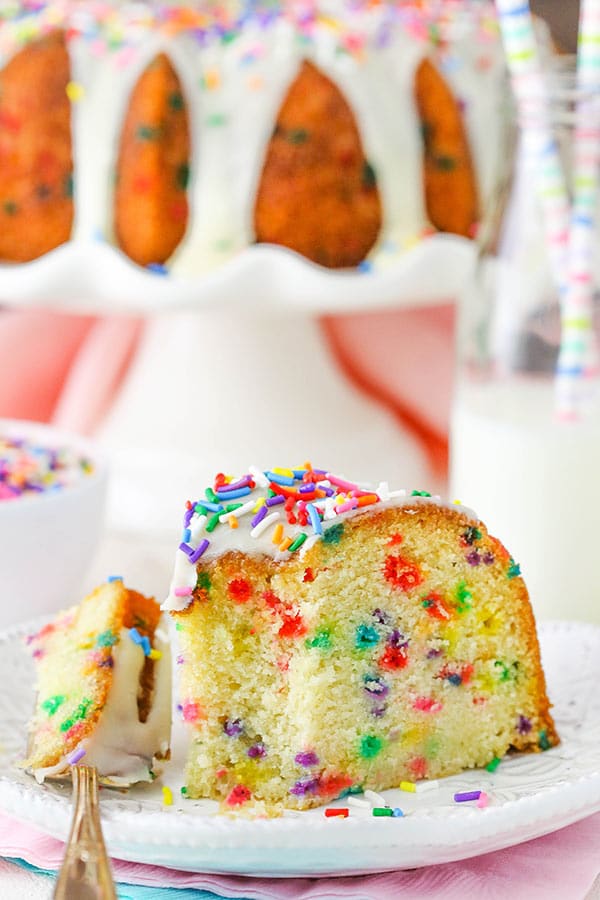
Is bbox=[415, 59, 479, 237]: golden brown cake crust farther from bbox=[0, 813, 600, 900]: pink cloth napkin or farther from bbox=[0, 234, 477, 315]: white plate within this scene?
bbox=[0, 813, 600, 900]: pink cloth napkin

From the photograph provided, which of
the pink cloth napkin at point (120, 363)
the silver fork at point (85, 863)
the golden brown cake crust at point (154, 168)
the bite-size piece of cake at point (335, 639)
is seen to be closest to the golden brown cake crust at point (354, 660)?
the bite-size piece of cake at point (335, 639)

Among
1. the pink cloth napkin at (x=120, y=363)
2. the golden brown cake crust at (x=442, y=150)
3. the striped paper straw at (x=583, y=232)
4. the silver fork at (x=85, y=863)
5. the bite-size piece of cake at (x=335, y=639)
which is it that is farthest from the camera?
the pink cloth napkin at (x=120, y=363)

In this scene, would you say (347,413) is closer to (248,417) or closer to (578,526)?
(248,417)

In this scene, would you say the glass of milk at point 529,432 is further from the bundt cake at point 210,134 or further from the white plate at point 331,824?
the white plate at point 331,824

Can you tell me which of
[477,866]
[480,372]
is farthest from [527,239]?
[477,866]

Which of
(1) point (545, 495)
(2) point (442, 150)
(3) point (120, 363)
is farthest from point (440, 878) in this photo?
(3) point (120, 363)

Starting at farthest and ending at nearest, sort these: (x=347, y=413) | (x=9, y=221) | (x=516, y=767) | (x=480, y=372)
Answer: (x=347, y=413)
(x=9, y=221)
(x=480, y=372)
(x=516, y=767)
